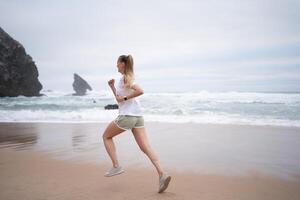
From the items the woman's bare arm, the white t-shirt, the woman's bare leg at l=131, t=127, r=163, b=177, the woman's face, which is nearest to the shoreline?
the woman's bare leg at l=131, t=127, r=163, b=177

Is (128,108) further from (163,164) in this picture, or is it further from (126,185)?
(163,164)

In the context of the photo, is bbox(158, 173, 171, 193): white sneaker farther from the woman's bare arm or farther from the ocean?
the ocean

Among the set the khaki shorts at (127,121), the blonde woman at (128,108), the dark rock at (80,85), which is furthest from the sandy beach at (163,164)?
the dark rock at (80,85)

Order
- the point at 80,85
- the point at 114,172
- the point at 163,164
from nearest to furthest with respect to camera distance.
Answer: the point at 114,172 < the point at 163,164 < the point at 80,85

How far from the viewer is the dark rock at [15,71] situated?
5806 centimetres

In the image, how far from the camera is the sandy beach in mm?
3926

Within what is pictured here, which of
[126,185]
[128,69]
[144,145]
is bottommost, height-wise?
[126,185]

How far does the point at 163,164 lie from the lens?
5617 millimetres

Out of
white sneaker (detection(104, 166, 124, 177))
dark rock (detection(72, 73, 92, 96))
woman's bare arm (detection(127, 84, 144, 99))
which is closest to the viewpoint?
woman's bare arm (detection(127, 84, 144, 99))

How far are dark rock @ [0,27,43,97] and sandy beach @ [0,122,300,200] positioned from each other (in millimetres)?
55453

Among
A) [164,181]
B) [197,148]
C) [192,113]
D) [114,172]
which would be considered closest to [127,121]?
[114,172]

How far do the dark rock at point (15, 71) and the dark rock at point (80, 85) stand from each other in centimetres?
1834

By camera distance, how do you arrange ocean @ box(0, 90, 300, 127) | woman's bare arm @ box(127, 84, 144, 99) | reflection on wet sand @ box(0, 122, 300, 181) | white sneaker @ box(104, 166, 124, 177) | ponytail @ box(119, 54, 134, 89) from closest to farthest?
woman's bare arm @ box(127, 84, 144, 99)
ponytail @ box(119, 54, 134, 89)
white sneaker @ box(104, 166, 124, 177)
reflection on wet sand @ box(0, 122, 300, 181)
ocean @ box(0, 90, 300, 127)

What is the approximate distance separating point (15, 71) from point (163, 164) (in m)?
62.9
